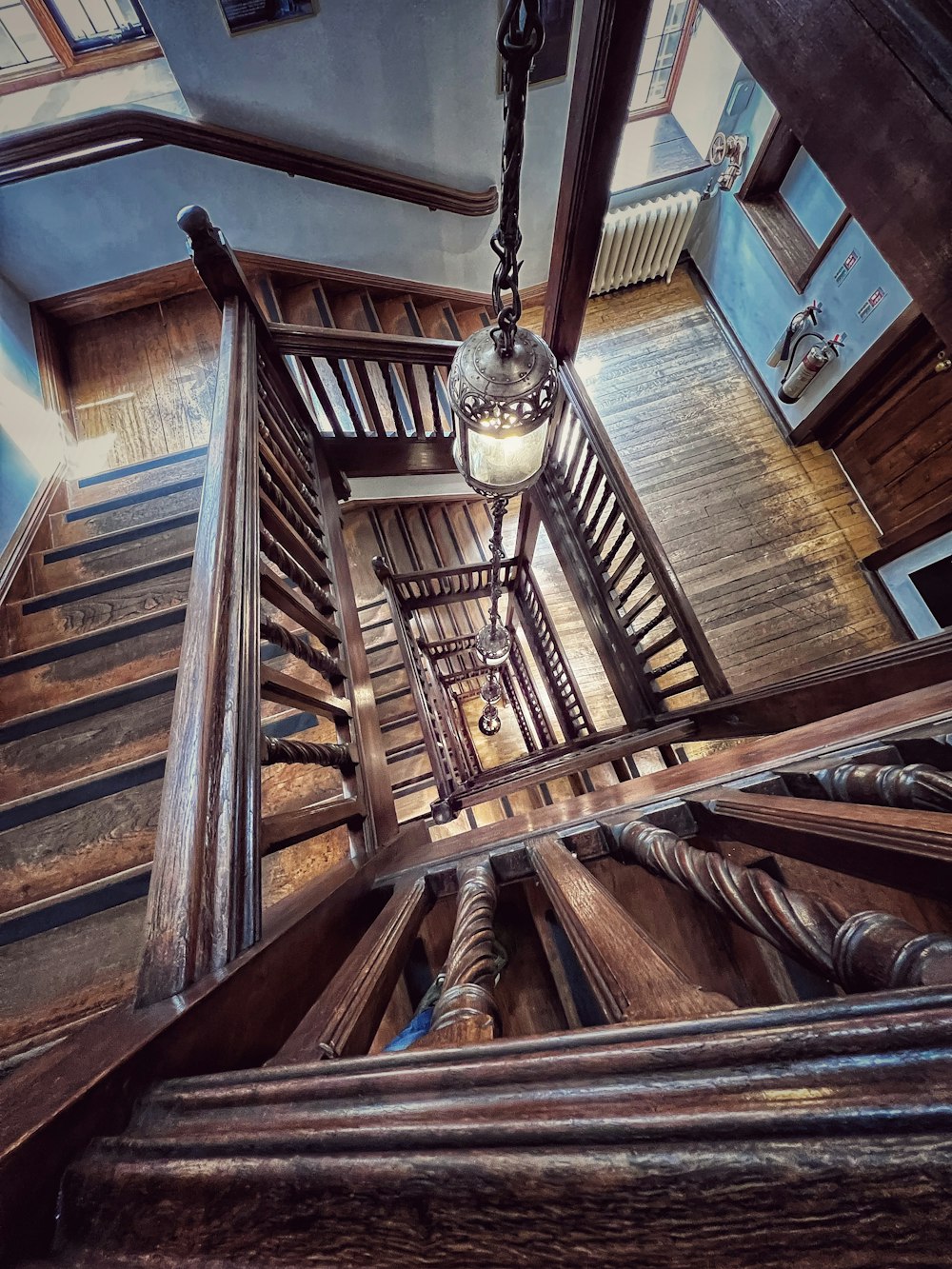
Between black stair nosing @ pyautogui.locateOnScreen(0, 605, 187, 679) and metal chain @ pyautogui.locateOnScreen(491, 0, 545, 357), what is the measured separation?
5.52 feet

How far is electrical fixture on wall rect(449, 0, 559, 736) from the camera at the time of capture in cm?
73

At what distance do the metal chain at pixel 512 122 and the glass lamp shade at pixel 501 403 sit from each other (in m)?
0.09

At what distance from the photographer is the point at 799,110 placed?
79 centimetres

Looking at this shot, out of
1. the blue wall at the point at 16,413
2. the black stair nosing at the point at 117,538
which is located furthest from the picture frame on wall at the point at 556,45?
the blue wall at the point at 16,413

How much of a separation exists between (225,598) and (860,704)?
1.56 meters

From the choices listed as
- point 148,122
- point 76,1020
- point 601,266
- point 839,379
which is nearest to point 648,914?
point 76,1020

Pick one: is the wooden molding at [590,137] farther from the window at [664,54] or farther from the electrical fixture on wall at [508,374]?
the window at [664,54]

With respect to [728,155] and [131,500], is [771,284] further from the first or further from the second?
[131,500]

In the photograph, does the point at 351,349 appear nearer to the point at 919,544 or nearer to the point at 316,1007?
the point at 316,1007

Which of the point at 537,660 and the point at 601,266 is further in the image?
the point at 601,266

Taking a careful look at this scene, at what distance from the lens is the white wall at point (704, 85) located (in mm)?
5281

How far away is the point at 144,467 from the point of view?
126 inches

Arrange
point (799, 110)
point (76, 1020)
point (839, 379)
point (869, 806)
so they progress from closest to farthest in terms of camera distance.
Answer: point (869, 806)
point (799, 110)
point (76, 1020)
point (839, 379)

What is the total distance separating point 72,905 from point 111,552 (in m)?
1.78
